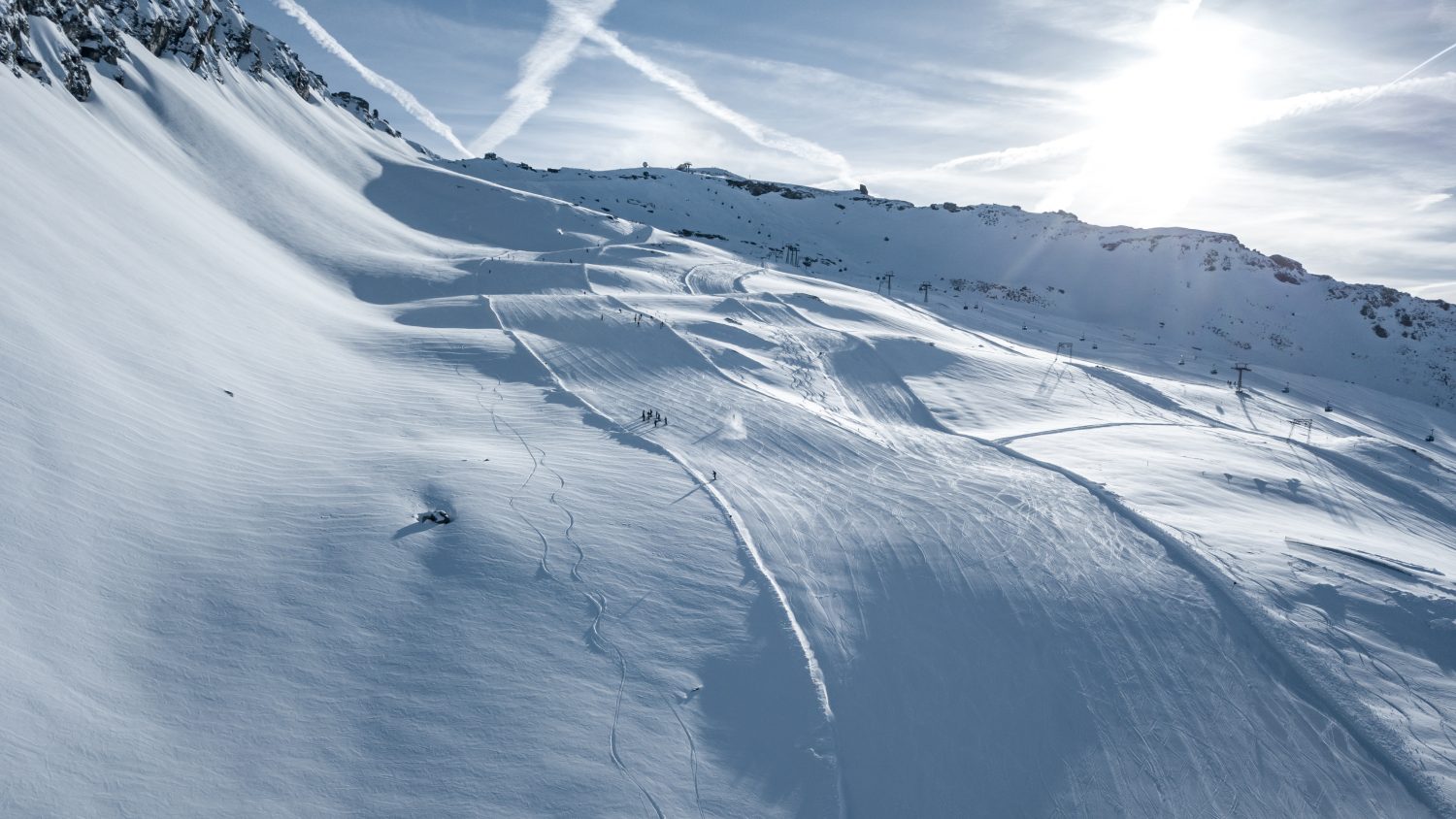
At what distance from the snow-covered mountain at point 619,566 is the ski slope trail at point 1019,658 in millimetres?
42

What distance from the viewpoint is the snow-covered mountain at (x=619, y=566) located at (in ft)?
17.1

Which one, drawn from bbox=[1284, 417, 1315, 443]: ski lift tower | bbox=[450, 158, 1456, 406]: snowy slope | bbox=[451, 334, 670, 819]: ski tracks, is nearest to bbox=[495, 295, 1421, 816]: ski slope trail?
bbox=[451, 334, 670, 819]: ski tracks

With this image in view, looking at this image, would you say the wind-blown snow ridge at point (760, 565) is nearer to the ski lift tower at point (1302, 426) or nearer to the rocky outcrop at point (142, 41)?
the ski lift tower at point (1302, 426)

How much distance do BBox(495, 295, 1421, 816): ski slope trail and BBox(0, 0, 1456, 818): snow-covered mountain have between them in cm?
4

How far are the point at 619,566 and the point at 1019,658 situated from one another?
4238mm

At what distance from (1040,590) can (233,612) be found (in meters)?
8.12

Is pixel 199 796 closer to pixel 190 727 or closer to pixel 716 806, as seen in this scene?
pixel 190 727

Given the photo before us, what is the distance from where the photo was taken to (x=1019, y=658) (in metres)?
7.17

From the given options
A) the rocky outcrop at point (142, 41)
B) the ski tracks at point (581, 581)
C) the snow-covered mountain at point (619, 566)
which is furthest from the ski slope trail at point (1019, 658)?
the rocky outcrop at point (142, 41)

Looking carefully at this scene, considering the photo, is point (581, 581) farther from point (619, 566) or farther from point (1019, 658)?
point (1019, 658)

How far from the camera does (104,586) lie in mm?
5668

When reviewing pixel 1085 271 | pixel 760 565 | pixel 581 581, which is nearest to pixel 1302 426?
pixel 760 565

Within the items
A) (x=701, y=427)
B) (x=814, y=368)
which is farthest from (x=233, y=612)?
(x=814, y=368)

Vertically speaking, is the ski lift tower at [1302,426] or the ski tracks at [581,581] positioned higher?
the ski lift tower at [1302,426]
